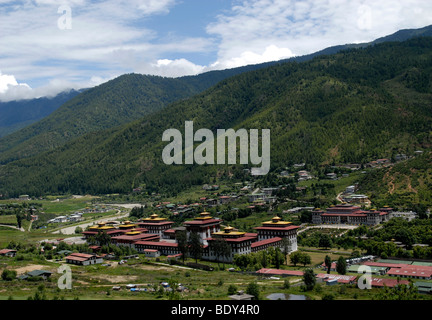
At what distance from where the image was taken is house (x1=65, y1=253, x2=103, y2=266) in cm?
7375

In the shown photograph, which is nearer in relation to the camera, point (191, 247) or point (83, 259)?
point (83, 259)

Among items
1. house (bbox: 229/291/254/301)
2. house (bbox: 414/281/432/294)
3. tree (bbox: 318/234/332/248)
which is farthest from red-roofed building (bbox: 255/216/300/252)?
house (bbox: 229/291/254/301)

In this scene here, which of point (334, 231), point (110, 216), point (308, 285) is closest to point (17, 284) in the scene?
point (308, 285)

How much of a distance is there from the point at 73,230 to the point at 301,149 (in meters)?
80.5

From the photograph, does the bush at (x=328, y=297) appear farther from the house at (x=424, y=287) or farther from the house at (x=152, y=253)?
the house at (x=152, y=253)

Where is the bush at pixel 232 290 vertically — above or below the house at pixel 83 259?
above

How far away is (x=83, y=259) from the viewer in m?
73.9

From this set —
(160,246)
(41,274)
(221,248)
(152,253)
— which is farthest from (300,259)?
(41,274)

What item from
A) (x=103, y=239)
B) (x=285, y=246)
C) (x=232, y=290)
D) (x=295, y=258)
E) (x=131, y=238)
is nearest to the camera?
(x=232, y=290)

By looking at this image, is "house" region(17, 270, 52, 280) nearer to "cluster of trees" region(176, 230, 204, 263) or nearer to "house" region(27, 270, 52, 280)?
"house" region(27, 270, 52, 280)

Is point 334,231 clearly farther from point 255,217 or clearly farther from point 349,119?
point 349,119

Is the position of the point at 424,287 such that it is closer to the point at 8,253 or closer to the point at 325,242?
the point at 325,242

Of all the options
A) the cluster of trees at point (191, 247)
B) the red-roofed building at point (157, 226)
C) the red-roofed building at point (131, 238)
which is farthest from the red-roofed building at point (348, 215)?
the red-roofed building at point (131, 238)

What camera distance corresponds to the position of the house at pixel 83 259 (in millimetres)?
73750
